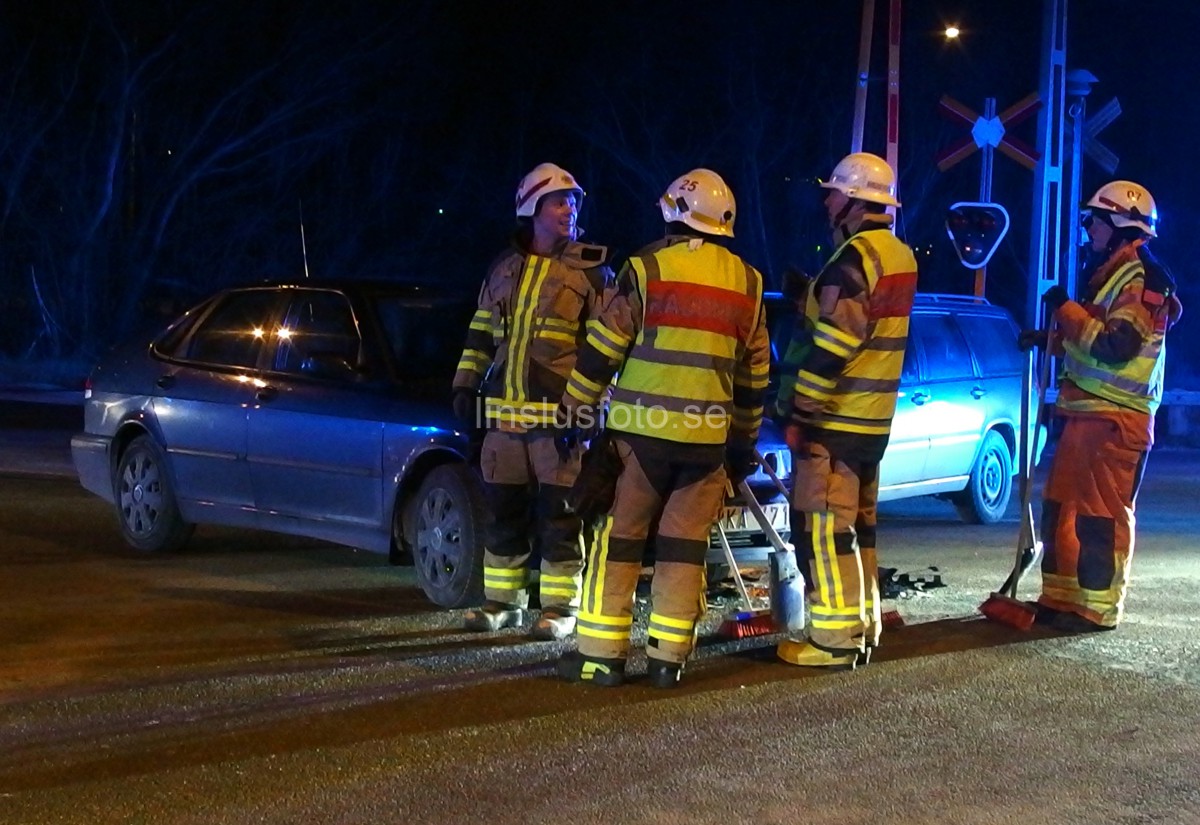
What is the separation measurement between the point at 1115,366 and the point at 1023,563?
3.75ft

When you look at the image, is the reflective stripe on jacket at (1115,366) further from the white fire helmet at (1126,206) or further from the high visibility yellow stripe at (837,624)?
the high visibility yellow stripe at (837,624)

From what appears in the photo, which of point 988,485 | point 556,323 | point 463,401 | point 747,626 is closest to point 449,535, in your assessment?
point 463,401

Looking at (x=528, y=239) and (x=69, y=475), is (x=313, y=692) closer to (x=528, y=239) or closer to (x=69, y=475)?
(x=528, y=239)

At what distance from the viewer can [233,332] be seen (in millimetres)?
9195

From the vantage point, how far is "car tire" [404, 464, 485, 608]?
24.9 ft

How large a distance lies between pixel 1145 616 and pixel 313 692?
407 cm

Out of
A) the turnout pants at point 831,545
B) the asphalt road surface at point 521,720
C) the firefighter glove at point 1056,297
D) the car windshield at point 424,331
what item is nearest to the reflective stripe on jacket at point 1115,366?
the firefighter glove at point 1056,297

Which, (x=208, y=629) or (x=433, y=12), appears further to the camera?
(x=433, y=12)

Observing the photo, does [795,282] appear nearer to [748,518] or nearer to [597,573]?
[748,518]

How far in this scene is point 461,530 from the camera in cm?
766

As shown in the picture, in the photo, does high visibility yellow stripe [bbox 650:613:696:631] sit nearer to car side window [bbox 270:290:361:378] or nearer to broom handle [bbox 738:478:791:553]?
broom handle [bbox 738:478:791:553]

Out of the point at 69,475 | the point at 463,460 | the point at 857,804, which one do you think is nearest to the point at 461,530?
the point at 463,460

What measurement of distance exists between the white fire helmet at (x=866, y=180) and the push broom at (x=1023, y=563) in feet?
4.85

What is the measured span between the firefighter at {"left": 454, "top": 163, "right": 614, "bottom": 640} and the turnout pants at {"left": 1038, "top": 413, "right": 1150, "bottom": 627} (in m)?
2.30
